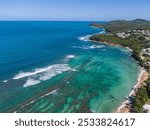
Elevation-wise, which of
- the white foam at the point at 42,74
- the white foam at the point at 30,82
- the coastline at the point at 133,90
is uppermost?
the white foam at the point at 42,74

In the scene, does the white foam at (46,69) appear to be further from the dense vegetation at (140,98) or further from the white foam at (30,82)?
the dense vegetation at (140,98)

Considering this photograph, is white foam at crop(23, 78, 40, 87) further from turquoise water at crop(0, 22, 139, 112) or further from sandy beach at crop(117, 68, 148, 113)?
sandy beach at crop(117, 68, 148, 113)

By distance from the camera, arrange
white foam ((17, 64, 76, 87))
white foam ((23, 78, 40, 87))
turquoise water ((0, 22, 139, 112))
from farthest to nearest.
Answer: white foam ((17, 64, 76, 87)), white foam ((23, 78, 40, 87)), turquoise water ((0, 22, 139, 112))

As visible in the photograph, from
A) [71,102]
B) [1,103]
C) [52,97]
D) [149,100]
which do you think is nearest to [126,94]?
[149,100]

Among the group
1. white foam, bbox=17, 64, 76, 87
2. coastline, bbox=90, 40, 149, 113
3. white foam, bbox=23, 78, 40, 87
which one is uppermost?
white foam, bbox=17, 64, 76, 87

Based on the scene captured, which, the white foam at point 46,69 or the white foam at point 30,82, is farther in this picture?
the white foam at point 46,69

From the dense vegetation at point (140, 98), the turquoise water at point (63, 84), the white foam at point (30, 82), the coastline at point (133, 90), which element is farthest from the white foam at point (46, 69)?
the dense vegetation at point (140, 98)

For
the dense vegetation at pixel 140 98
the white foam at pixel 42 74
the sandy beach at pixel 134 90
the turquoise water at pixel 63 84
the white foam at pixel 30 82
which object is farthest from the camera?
the white foam at pixel 42 74

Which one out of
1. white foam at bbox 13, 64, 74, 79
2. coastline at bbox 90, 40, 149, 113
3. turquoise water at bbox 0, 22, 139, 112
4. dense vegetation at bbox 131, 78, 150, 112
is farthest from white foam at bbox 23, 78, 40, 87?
dense vegetation at bbox 131, 78, 150, 112

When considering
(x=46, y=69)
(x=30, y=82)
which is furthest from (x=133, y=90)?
(x=46, y=69)

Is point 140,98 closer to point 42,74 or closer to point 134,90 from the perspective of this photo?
point 134,90

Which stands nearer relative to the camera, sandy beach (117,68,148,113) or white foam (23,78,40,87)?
sandy beach (117,68,148,113)

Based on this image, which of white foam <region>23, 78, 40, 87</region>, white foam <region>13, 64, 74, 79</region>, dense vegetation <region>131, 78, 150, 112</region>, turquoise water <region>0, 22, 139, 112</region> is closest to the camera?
dense vegetation <region>131, 78, 150, 112</region>

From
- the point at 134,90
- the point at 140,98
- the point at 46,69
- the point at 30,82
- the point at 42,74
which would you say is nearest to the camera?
the point at 140,98
